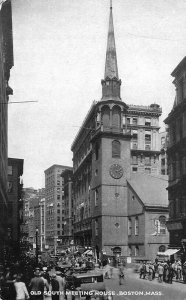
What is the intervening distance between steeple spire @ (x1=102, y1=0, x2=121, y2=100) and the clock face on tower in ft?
38.3

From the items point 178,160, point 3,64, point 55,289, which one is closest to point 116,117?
point 3,64

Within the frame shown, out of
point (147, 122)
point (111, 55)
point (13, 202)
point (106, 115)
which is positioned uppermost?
point (111, 55)

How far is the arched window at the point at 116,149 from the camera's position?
72000 millimetres

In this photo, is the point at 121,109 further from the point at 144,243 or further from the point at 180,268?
the point at 180,268

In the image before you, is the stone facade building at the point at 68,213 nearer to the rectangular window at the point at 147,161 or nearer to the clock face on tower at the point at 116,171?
the rectangular window at the point at 147,161

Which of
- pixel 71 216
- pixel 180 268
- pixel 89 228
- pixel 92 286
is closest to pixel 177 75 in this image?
pixel 180 268

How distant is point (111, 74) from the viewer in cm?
7575

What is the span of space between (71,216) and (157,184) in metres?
54.0

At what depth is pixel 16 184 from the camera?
294ft

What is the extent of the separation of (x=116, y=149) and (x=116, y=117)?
5654 mm

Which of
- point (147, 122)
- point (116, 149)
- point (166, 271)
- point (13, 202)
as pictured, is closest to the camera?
point (166, 271)

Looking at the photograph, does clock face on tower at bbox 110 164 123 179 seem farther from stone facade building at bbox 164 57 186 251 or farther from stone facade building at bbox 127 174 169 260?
stone facade building at bbox 164 57 186 251

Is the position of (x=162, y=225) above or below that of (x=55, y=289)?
above

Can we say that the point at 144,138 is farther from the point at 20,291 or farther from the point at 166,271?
the point at 20,291
